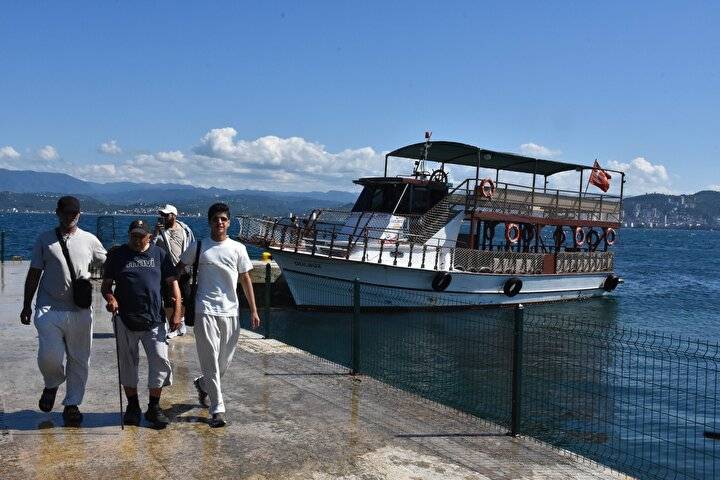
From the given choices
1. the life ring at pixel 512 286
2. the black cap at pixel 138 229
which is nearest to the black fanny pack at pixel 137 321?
the black cap at pixel 138 229

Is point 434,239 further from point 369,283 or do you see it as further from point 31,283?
point 31,283

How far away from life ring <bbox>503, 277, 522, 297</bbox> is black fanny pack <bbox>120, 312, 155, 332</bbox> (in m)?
20.4

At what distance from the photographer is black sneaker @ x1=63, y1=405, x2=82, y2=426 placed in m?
6.05

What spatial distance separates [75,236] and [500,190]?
2084cm

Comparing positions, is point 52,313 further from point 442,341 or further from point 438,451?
point 442,341

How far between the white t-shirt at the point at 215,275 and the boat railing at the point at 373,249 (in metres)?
14.2

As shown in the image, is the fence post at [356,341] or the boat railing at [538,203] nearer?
the fence post at [356,341]

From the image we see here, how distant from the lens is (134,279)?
19.3 feet

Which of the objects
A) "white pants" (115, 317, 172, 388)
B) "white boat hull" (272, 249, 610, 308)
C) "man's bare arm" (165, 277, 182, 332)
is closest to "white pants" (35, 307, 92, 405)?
"white pants" (115, 317, 172, 388)

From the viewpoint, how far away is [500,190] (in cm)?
2531

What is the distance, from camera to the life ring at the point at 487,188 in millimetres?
24094

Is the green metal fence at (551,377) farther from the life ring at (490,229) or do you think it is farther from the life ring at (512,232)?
the life ring at (490,229)

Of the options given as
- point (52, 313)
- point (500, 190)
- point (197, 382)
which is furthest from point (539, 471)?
point (500, 190)

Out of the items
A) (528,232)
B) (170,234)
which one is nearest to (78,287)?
(170,234)
